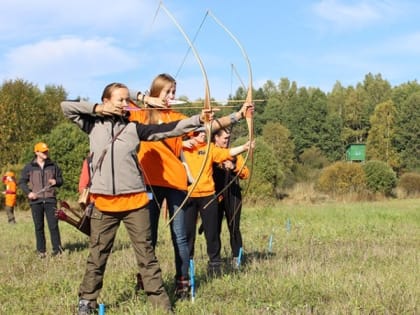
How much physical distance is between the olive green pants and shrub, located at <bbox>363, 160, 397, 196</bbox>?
25068mm

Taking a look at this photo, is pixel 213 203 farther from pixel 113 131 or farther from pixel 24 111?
pixel 24 111

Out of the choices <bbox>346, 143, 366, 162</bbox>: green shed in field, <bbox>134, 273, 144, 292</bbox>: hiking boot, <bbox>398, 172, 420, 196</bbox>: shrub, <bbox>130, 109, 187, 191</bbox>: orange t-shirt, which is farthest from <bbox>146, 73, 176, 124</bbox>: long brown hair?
<bbox>346, 143, 366, 162</bbox>: green shed in field

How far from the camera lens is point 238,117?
4762mm

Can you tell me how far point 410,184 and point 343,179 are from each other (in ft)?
17.2

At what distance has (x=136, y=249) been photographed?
4824 millimetres

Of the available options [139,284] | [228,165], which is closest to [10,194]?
[228,165]

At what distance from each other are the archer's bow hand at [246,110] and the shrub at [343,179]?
23.9 metres

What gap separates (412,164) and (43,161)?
44.0 m

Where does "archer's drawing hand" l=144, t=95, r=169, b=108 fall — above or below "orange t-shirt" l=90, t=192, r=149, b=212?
above

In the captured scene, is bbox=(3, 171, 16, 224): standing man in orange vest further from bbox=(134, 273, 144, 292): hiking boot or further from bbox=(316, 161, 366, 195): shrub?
bbox=(316, 161, 366, 195): shrub

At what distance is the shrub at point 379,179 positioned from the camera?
28.9 metres

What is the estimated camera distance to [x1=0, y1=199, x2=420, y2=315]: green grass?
4.98 meters

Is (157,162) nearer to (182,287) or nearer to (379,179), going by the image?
(182,287)

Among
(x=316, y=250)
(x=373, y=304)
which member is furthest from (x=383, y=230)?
(x=373, y=304)
